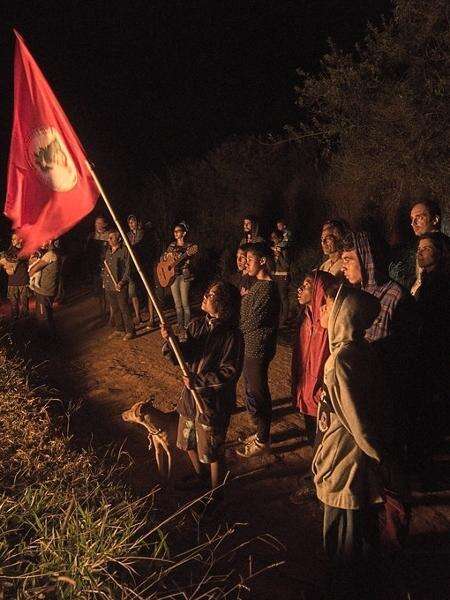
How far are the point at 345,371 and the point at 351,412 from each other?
0.70ft

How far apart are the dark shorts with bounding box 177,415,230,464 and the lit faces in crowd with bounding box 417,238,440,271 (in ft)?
7.26

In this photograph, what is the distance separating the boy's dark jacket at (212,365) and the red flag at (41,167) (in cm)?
124

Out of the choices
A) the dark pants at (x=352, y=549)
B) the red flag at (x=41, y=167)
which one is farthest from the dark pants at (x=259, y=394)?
the red flag at (x=41, y=167)

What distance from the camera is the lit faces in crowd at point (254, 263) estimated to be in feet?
16.5

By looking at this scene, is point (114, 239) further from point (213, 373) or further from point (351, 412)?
point (351, 412)

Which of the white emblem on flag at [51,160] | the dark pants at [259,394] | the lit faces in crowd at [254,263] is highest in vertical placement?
the white emblem on flag at [51,160]

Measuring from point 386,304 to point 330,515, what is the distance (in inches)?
61.0

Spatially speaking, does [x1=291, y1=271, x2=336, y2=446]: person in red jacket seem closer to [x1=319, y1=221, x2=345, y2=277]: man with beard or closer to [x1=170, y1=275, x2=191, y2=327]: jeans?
[x1=319, y1=221, x2=345, y2=277]: man with beard

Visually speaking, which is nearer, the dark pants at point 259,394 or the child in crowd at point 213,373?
the child in crowd at point 213,373

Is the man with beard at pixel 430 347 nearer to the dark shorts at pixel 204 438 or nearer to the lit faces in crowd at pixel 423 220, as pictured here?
the lit faces in crowd at pixel 423 220

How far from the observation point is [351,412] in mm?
2844

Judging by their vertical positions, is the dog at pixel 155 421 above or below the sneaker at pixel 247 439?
above

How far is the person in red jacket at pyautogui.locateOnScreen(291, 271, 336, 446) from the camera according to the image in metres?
4.27

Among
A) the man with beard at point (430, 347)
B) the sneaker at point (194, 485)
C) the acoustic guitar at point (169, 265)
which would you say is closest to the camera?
the sneaker at point (194, 485)
